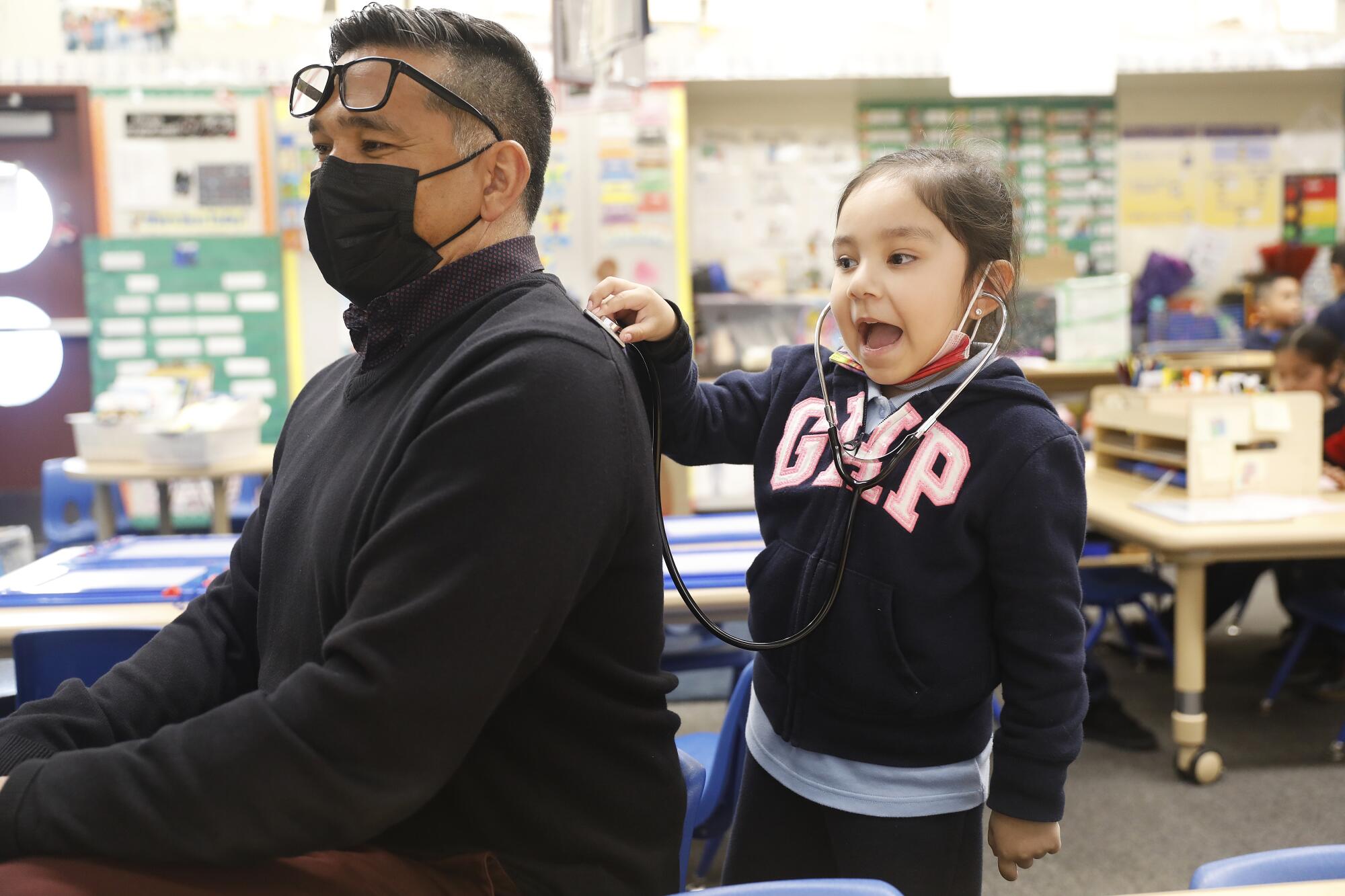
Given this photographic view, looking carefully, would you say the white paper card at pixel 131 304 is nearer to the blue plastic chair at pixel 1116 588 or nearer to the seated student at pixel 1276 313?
the blue plastic chair at pixel 1116 588

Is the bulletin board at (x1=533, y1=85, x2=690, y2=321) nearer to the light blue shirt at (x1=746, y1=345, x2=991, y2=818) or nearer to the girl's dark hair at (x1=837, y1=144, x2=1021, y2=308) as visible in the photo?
the girl's dark hair at (x1=837, y1=144, x2=1021, y2=308)

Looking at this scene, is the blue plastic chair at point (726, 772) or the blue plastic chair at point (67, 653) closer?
the blue plastic chair at point (67, 653)

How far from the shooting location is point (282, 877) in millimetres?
938

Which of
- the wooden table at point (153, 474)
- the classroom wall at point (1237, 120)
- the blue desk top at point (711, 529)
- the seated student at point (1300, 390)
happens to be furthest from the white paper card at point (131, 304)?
the classroom wall at point (1237, 120)

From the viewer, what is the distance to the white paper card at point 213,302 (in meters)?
6.14

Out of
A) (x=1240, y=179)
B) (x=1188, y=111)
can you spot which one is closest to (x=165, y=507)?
(x=1188, y=111)

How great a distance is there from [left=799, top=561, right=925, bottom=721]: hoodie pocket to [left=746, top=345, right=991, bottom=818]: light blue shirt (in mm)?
51

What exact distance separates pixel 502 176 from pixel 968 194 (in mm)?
600

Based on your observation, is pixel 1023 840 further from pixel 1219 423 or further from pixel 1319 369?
pixel 1319 369

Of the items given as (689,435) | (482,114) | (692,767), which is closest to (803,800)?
(692,767)

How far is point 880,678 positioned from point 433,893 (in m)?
0.62

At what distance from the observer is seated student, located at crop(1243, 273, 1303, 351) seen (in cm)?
626

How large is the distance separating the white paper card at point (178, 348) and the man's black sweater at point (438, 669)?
546 centimetres

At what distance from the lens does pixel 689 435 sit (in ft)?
5.11
